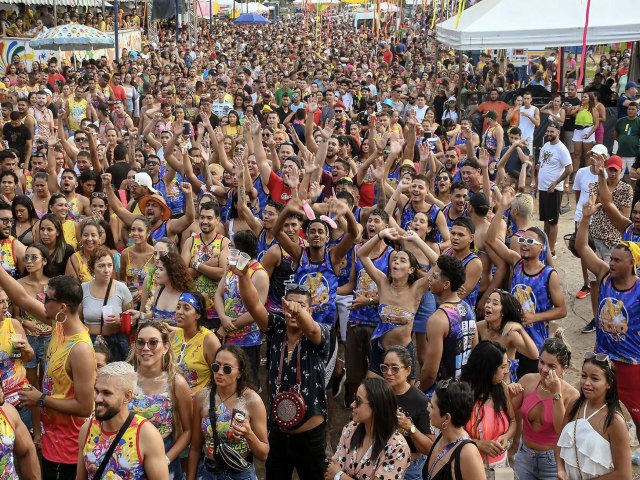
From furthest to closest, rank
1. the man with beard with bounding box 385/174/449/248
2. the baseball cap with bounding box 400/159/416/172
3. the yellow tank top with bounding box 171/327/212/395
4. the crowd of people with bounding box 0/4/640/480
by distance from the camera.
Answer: the baseball cap with bounding box 400/159/416/172 < the man with beard with bounding box 385/174/449/248 < the yellow tank top with bounding box 171/327/212/395 < the crowd of people with bounding box 0/4/640/480

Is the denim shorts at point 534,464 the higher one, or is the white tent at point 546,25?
the white tent at point 546,25

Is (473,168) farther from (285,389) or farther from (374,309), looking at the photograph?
(285,389)

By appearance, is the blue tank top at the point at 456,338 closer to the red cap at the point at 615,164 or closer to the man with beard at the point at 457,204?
the man with beard at the point at 457,204

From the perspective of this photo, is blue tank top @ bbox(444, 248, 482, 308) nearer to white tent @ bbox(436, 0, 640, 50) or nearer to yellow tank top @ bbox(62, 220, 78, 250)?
yellow tank top @ bbox(62, 220, 78, 250)

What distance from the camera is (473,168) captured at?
30.3ft

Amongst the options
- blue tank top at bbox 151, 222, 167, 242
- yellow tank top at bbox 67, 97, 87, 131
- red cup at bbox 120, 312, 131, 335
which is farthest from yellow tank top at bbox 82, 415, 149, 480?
yellow tank top at bbox 67, 97, 87, 131

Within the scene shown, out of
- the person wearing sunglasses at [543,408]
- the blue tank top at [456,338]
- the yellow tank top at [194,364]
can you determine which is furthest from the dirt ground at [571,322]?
the person wearing sunglasses at [543,408]

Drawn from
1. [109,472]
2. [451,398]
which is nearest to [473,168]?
[451,398]

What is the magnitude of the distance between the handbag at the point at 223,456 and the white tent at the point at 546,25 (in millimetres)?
11914

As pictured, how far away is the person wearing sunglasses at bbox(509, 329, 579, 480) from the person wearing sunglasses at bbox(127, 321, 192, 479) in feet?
6.18

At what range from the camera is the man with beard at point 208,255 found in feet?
21.9

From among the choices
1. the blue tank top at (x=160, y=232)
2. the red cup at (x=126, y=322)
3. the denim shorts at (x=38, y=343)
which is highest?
the blue tank top at (x=160, y=232)

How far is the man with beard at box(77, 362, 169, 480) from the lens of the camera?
4.00 m

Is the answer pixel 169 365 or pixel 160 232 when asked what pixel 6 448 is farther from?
pixel 160 232
